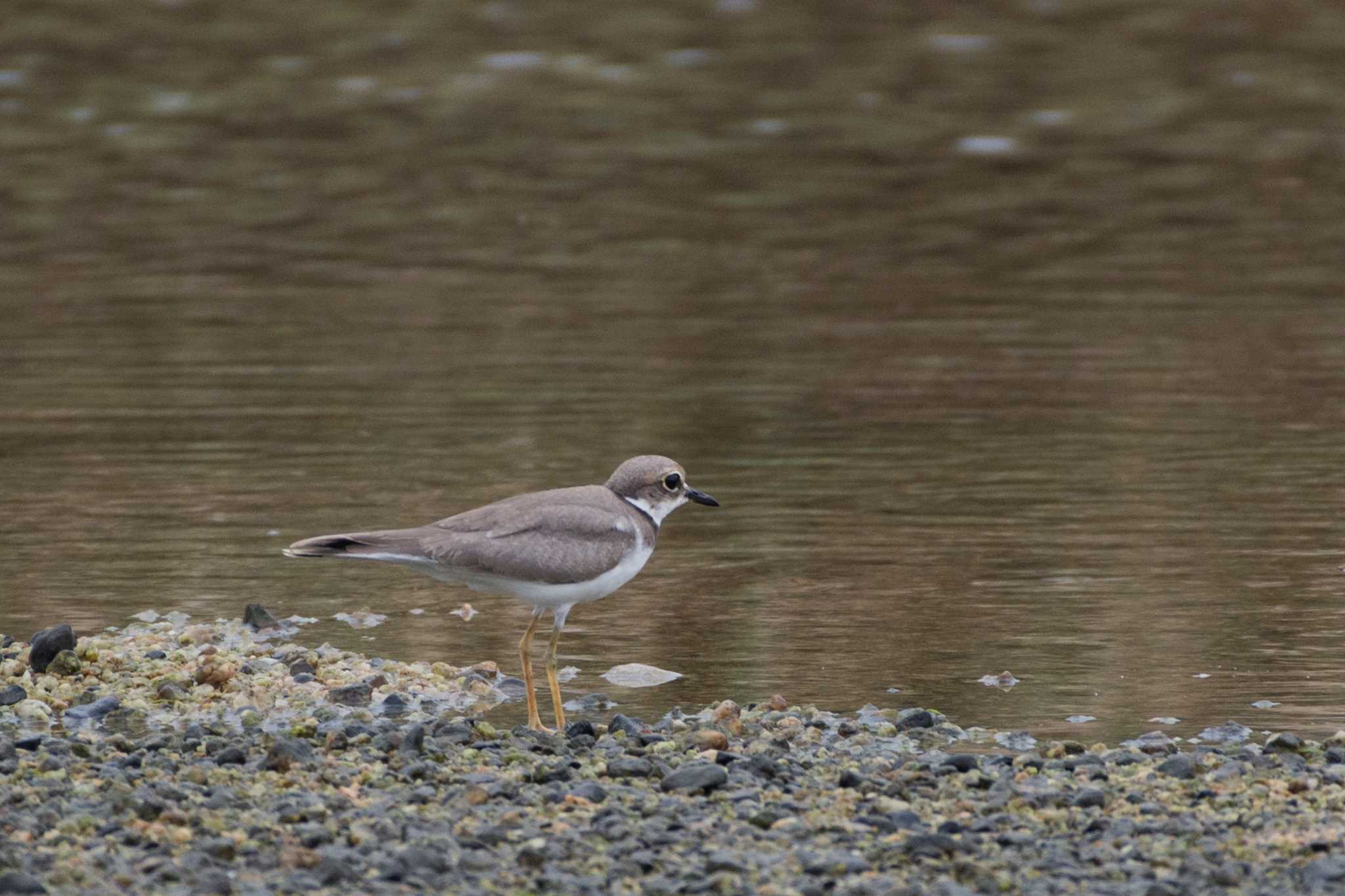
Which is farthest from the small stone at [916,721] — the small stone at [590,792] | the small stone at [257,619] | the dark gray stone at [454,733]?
the small stone at [257,619]

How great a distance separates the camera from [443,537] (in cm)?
1111

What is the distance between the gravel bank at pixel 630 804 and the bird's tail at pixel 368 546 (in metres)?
0.89

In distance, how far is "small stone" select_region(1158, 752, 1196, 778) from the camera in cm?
984

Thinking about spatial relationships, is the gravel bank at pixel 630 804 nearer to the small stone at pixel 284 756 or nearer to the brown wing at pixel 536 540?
the small stone at pixel 284 756

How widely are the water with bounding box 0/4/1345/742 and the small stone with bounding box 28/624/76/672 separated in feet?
3.83

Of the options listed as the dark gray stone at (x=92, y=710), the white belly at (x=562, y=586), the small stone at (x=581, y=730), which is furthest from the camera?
the dark gray stone at (x=92, y=710)

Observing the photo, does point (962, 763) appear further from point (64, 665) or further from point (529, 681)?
point (64, 665)

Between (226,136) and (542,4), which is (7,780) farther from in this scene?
(542,4)

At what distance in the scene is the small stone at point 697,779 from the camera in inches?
→ 378

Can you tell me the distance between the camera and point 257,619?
42.9 ft

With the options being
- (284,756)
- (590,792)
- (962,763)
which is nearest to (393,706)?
(284,756)

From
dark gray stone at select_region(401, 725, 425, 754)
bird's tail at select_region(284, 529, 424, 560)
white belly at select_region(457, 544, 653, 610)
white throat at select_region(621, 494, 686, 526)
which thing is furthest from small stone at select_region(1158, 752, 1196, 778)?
bird's tail at select_region(284, 529, 424, 560)

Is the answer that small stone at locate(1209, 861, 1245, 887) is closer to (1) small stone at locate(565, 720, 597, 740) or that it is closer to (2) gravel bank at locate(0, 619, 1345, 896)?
(2) gravel bank at locate(0, 619, 1345, 896)

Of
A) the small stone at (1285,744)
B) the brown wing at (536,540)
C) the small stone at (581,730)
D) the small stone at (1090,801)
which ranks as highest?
the brown wing at (536,540)
